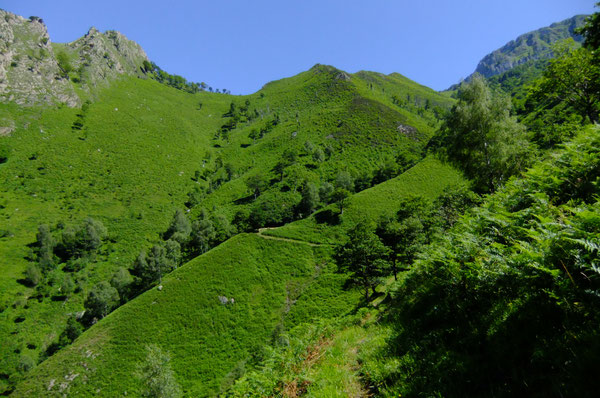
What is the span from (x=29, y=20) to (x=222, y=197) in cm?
20023

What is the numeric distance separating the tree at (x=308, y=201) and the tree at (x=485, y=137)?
2910 inches

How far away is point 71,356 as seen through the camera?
5309cm

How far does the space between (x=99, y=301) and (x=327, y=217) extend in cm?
7571

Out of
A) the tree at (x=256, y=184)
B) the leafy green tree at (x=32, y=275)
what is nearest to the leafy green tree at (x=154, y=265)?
the leafy green tree at (x=32, y=275)

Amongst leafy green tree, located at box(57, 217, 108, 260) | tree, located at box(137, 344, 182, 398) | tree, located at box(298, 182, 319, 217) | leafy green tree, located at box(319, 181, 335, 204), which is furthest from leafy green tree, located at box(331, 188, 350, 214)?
leafy green tree, located at box(57, 217, 108, 260)

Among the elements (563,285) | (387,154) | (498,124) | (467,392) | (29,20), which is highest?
(29,20)

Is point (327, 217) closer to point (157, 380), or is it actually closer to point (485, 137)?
point (157, 380)

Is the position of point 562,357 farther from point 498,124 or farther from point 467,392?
point 498,124

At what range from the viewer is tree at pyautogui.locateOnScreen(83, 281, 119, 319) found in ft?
251

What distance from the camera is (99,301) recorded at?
7644 centimetres

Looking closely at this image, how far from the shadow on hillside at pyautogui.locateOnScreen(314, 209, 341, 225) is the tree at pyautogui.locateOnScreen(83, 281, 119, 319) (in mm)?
69991

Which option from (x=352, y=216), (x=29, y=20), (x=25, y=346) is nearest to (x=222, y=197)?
(x=352, y=216)

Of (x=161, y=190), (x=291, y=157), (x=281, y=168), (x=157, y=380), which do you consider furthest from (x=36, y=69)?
(x=157, y=380)

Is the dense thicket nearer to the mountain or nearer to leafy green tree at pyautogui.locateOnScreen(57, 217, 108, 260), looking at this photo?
the mountain
